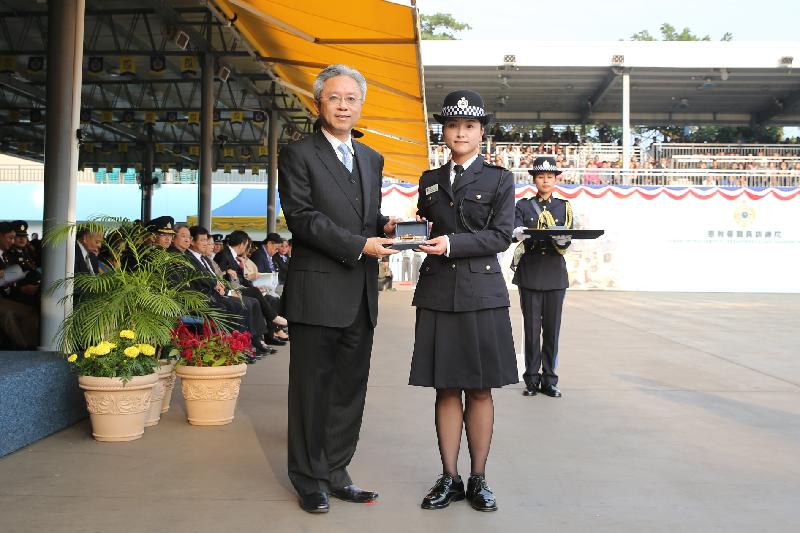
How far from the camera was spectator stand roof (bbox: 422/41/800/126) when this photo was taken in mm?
27766

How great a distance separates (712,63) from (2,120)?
73.6ft

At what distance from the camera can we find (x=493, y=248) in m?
3.79

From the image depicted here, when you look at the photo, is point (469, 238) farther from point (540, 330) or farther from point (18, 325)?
point (18, 325)

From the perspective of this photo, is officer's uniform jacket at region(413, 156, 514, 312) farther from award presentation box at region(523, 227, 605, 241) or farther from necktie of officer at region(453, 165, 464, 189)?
award presentation box at region(523, 227, 605, 241)

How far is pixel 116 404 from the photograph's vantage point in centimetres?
480

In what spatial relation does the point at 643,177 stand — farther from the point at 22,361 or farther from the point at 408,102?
the point at 22,361

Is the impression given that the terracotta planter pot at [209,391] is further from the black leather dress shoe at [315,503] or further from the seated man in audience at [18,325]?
the black leather dress shoe at [315,503]

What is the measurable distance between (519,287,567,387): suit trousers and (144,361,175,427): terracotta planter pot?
2790 millimetres

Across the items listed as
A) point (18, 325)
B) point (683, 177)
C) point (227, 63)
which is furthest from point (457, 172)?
point (683, 177)

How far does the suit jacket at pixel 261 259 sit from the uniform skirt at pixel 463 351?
7.87 m

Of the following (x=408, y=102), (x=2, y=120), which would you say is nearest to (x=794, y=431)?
(x=408, y=102)

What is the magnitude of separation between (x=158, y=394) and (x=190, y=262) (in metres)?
0.90

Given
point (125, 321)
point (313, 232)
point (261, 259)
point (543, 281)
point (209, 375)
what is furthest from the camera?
point (261, 259)

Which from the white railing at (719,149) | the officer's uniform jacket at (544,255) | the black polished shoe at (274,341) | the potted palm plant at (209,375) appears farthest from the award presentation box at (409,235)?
the white railing at (719,149)
